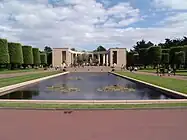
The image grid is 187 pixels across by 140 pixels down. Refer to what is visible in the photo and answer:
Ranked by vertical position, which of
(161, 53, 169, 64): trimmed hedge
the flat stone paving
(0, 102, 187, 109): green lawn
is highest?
(161, 53, 169, 64): trimmed hedge

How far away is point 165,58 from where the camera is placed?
2475 inches

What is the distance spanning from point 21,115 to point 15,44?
140ft

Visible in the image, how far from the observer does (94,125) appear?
5.85m

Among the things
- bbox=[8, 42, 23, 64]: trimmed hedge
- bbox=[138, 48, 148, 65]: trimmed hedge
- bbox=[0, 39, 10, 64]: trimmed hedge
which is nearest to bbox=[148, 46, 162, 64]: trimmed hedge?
bbox=[138, 48, 148, 65]: trimmed hedge

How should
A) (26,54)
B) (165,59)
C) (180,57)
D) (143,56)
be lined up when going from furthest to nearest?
(143,56) → (165,59) → (26,54) → (180,57)

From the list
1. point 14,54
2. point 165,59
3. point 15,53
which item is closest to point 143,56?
point 165,59

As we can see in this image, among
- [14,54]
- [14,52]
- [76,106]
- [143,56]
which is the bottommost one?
[76,106]

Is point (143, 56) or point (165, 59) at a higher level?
point (143, 56)

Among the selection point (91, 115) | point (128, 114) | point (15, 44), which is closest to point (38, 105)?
point (91, 115)

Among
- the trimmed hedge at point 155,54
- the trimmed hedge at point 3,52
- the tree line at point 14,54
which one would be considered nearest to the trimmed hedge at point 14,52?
the tree line at point 14,54

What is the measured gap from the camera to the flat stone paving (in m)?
5.01

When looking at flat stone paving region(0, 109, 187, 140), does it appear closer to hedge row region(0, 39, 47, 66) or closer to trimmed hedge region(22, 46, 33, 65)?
hedge row region(0, 39, 47, 66)

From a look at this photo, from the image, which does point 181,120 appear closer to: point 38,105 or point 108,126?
point 108,126

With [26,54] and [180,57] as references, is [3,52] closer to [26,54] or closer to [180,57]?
[26,54]
